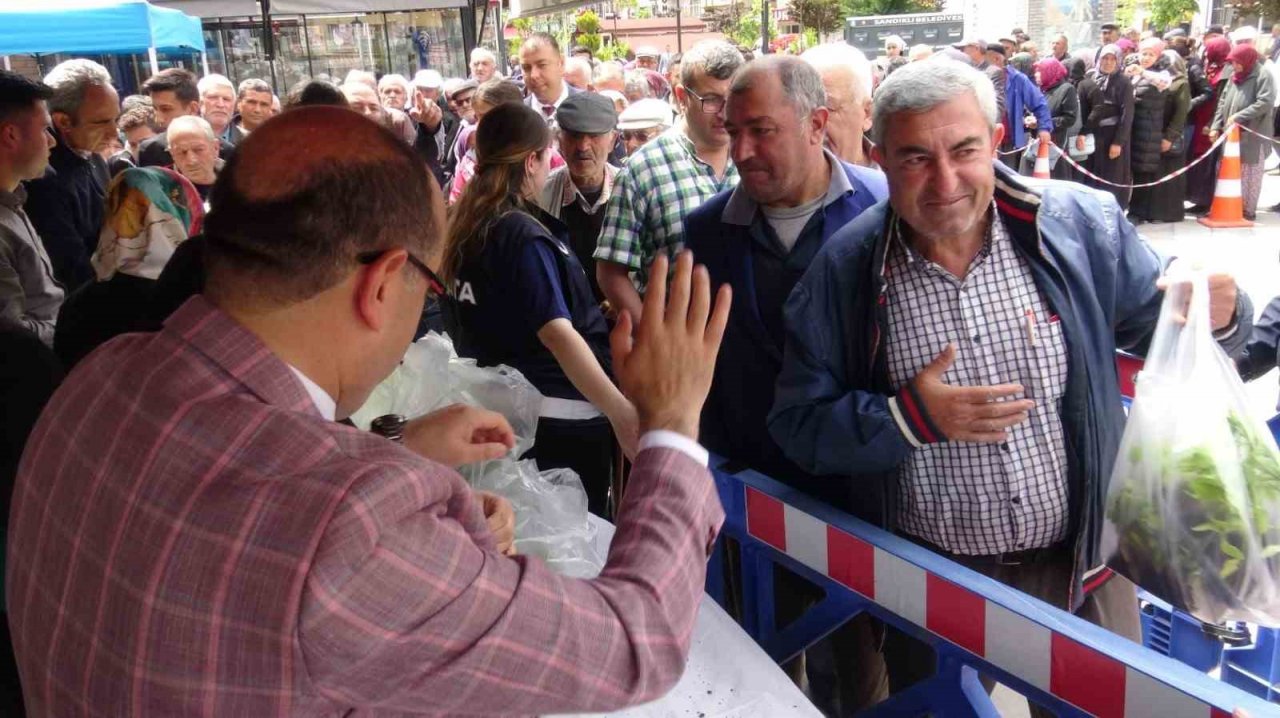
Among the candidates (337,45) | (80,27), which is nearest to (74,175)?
(80,27)

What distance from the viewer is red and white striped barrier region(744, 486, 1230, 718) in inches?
60.4

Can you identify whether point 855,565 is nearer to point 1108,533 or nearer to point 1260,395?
point 1108,533

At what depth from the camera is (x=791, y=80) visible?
2697 mm

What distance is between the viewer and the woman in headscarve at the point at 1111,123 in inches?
404

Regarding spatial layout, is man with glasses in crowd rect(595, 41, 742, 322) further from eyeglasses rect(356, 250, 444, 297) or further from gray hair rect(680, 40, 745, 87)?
eyeglasses rect(356, 250, 444, 297)

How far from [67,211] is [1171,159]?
1028 cm

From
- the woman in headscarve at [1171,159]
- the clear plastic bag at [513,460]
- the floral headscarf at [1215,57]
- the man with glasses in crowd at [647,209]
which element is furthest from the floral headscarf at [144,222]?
the floral headscarf at [1215,57]

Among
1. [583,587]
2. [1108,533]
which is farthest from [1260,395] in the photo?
[583,587]

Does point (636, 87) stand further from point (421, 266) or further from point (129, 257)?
point (421, 266)

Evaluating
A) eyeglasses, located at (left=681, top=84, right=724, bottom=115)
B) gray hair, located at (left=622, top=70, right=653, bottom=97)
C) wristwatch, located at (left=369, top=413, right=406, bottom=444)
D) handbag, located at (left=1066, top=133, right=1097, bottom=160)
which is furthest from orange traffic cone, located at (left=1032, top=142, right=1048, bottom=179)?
wristwatch, located at (left=369, top=413, right=406, bottom=444)

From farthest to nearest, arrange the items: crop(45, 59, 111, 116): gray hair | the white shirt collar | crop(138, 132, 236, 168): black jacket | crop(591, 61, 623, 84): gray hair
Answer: crop(591, 61, 623, 84): gray hair → crop(138, 132, 236, 168): black jacket → crop(45, 59, 111, 116): gray hair → the white shirt collar

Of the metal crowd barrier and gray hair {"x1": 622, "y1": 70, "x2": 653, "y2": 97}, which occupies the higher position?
gray hair {"x1": 622, "y1": 70, "x2": 653, "y2": 97}

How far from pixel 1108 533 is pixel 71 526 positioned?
176 centimetres

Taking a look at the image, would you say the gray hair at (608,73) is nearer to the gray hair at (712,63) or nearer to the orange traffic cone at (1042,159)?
the orange traffic cone at (1042,159)
